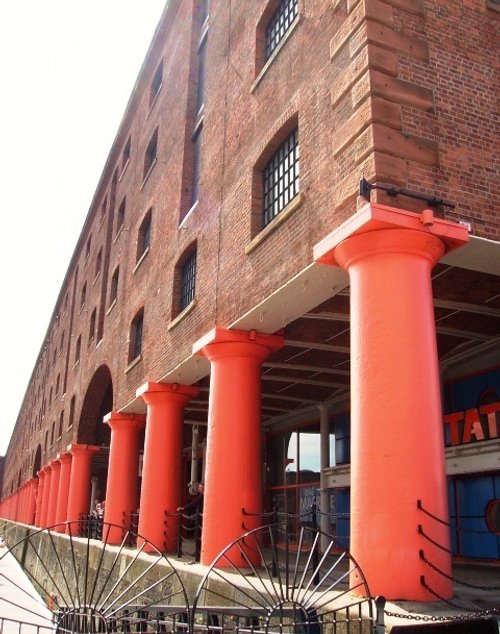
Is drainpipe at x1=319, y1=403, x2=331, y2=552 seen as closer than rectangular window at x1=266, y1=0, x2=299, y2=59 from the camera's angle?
No

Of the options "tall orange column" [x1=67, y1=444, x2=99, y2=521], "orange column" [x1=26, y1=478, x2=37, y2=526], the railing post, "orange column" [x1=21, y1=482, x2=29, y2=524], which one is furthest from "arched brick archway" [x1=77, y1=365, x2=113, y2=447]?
"orange column" [x1=21, y1=482, x2=29, y2=524]

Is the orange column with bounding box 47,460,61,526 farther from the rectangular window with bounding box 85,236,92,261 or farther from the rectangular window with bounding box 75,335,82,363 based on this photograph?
the rectangular window with bounding box 85,236,92,261

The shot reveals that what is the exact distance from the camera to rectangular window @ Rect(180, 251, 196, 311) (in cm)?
1339

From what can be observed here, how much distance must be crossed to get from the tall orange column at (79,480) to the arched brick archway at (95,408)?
38 cm

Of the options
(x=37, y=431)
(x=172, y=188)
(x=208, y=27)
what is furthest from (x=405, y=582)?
(x=37, y=431)

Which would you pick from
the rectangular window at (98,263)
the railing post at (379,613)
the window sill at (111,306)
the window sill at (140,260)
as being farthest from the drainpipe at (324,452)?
the rectangular window at (98,263)

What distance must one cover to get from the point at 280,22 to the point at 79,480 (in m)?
18.4

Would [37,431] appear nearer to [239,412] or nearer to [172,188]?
[172,188]

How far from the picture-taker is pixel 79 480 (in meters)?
23.9

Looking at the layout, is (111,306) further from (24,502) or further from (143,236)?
(24,502)

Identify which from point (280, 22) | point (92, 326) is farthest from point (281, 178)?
point (92, 326)

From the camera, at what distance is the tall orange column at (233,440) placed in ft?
30.6

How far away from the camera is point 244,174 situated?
10.7m

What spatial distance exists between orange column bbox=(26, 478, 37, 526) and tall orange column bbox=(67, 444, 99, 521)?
800 inches
